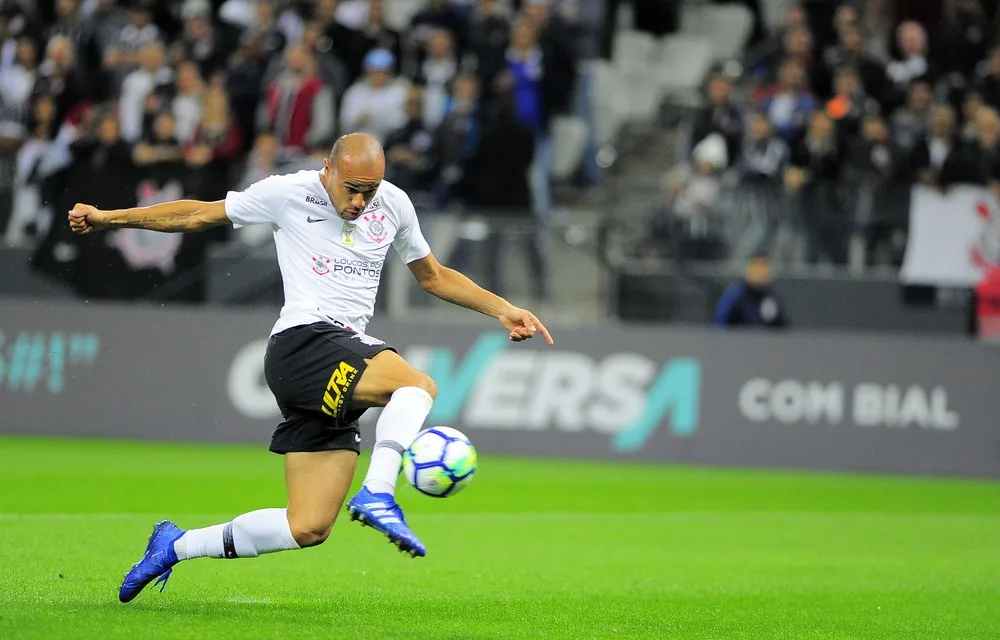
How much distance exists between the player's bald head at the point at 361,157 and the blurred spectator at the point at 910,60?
14.2 m

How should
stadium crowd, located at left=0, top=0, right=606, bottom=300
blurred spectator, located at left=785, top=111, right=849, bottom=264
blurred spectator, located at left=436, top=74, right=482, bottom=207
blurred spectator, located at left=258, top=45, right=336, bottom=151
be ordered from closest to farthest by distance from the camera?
stadium crowd, located at left=0, top=0, right=606, bottom=300
blurred spectator, located at left=785, top=111, right=849, bottom=264
blurred spectator, located at left=436, top=74, right=482, bottom=207
blurred spectator, located at left=258, top=45, right=336, bottom=151

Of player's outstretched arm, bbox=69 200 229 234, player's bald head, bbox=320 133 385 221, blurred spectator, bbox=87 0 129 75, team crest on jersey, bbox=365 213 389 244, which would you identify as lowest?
team crest on jersey, bbox=365 213 389 244

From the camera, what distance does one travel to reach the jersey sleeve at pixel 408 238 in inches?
299

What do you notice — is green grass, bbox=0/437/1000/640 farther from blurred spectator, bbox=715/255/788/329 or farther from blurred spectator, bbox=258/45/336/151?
blurred spectator, bbox=258/45/336/151

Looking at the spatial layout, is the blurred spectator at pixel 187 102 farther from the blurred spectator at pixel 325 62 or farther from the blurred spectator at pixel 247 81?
the blurred spectator at pixel 325 62

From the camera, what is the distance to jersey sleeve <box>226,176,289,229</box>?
730 centimetres

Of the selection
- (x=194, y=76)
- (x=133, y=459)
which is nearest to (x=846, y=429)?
(x=133, y=459)

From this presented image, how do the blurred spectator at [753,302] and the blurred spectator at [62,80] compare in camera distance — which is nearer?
the blurred spectator at [753,302]

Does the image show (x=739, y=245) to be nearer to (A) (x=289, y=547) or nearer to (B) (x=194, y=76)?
(B) (x=194, y=76)

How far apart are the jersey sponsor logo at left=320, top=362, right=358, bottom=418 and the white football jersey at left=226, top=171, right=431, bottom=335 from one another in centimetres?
37

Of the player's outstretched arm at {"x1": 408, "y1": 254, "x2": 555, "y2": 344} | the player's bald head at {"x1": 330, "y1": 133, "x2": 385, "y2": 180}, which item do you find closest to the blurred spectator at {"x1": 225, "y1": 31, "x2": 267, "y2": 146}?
the player's outstretched arm at {"x1": 408, "y1": 254, "x2": 555, "y2": 344}

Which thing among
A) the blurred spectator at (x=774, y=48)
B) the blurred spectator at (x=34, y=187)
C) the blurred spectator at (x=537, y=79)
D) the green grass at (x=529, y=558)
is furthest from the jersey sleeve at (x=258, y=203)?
the blurred spectator at (x=774, y=48)

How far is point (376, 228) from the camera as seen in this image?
744 cm

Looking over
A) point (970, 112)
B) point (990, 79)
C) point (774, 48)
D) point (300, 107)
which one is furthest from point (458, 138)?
point (990, 79)
